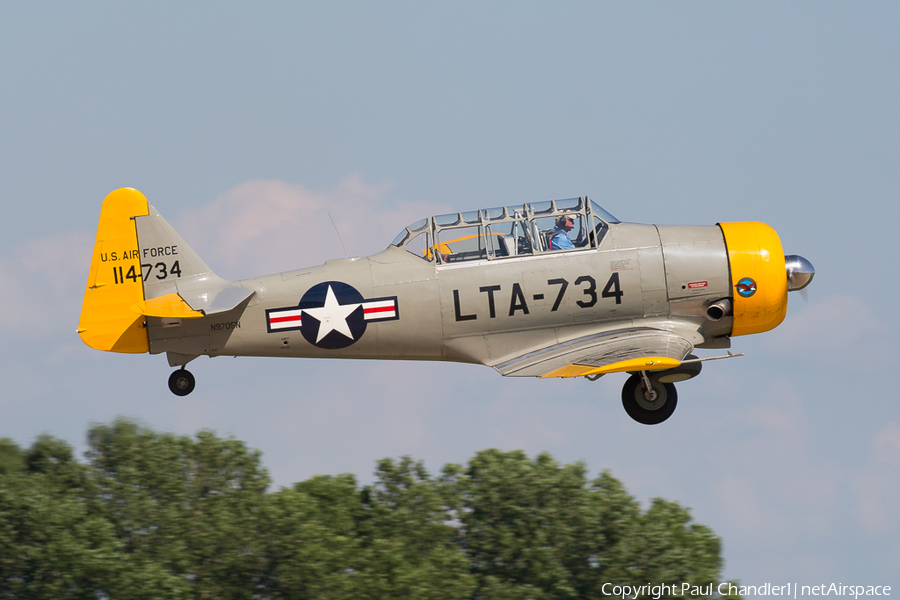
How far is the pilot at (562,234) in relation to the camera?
13883mm

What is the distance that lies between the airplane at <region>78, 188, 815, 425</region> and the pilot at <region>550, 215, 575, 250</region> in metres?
0.01

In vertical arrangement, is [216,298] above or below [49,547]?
above

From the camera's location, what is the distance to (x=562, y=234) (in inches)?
549

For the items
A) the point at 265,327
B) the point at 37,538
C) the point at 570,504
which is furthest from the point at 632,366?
the point at 37,538

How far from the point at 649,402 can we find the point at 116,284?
6.77m

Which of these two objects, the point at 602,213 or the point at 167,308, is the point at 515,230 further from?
the point at 167,308

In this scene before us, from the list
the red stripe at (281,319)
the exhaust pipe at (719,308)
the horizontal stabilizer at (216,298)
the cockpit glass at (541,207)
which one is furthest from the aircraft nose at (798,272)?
the horizontal stabilizer at (216,298)

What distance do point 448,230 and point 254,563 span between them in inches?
291

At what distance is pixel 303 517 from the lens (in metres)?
18.4

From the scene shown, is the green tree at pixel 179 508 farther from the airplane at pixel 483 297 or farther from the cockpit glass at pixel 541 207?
the cockpit glass at pixel 541 207

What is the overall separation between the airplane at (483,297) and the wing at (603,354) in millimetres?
41

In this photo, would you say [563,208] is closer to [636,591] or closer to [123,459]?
[636,591]

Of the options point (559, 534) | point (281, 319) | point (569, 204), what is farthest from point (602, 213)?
point (559, 534)

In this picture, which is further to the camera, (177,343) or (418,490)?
(418,490)
